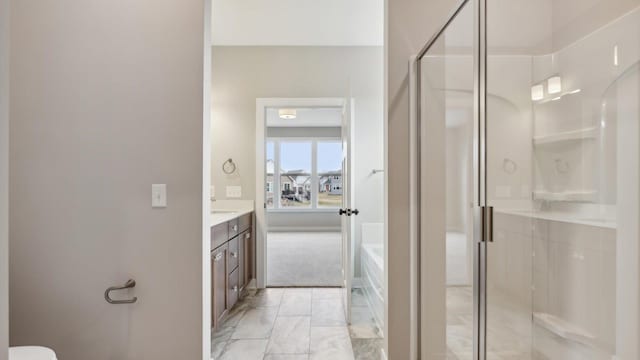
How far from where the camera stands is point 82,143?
1.69 m

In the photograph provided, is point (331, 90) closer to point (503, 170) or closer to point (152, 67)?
point (152, 67)

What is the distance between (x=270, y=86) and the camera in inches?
149

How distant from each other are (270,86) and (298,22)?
2.54 ft

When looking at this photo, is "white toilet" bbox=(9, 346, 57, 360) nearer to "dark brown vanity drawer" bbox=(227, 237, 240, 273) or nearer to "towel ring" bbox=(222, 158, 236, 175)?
"dark brown vanity drawer" bbox=(227, 237, 240, 273)

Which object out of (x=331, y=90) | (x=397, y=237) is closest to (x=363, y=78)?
(x=331, y=90)

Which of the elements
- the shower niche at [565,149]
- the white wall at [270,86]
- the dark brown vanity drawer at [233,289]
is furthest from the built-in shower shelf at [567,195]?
the white wall at [270,86]

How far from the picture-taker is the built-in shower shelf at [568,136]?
107 cm

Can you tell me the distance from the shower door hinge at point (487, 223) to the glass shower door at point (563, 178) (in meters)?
0.02

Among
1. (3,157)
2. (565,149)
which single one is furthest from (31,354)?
(565,149)

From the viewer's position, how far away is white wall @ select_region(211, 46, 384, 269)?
3779 millimetres

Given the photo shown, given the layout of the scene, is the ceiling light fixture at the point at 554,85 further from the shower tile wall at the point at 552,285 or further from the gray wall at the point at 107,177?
the gray wall at the point at 107,177

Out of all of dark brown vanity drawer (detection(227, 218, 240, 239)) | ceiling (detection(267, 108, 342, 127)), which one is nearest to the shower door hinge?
dark brown vanity drawer (detection(227, 218, 240, 239))

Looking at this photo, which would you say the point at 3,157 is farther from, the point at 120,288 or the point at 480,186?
the point at 480,186

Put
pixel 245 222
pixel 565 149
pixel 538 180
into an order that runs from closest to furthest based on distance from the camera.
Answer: pixel 565 149 < pixel 538 180 < pixel 245 222
